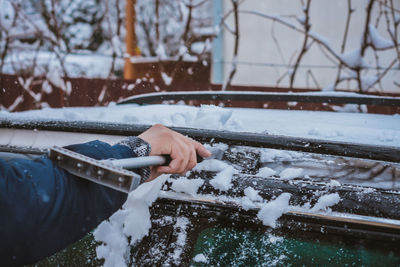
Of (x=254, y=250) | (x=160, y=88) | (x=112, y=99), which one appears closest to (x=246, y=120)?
(x=254, y=250)

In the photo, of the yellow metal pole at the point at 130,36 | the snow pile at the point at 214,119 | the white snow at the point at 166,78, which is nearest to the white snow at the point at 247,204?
the snow pile at the point at 214,119

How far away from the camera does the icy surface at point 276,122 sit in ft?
5.03

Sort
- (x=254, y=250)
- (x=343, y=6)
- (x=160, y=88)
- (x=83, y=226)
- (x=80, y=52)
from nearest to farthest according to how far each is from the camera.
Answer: (x=83, y=226) → (x=254, y=250) → (x=160, y=88) → (x=343, y=6) → (x=80, y=52)

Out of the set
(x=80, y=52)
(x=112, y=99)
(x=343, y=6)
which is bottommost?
(x=112, y=99)

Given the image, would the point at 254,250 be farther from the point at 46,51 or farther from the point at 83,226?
the point at 46,51

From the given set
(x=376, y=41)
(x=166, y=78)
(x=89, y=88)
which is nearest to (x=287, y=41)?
(x=376, y=41)

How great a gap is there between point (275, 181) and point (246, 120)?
0.77m

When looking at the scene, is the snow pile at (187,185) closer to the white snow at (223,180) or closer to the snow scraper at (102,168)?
the white snow at (223,180)

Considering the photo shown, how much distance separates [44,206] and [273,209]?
2.00 ft

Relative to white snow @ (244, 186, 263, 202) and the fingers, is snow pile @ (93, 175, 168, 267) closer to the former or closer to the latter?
the fingers

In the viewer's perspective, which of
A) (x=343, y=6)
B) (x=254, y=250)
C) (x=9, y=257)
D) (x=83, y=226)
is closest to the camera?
(x=9, y=257)

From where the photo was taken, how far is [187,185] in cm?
118

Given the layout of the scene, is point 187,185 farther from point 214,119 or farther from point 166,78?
point 166,78

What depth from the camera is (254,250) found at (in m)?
1.10
